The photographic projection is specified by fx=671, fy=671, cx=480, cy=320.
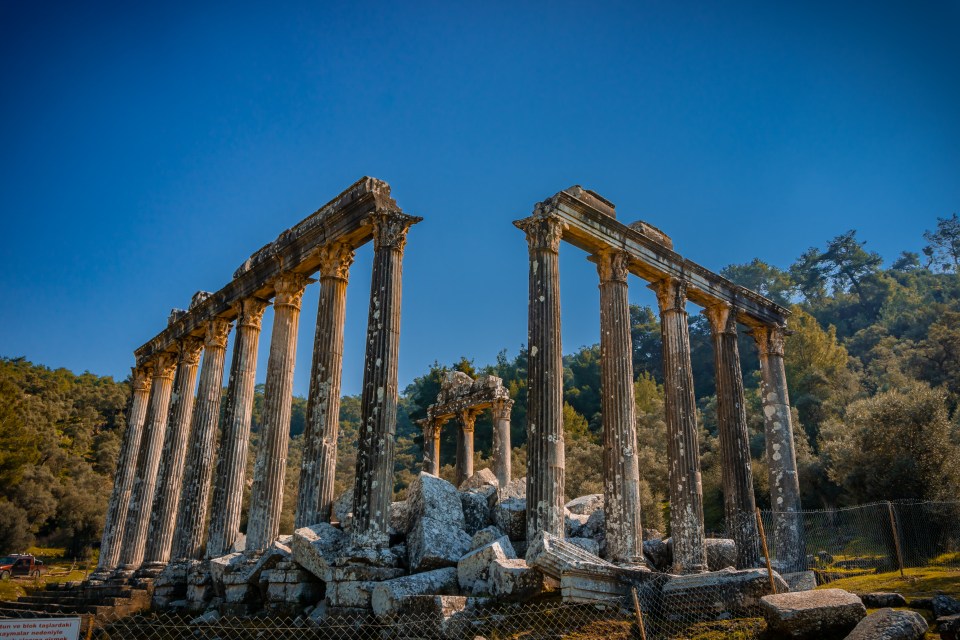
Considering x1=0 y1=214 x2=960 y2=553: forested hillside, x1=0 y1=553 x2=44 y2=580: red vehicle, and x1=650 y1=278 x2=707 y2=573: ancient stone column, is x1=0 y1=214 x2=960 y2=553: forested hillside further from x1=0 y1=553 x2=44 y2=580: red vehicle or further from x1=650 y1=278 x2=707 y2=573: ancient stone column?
x1=650 y1=278 x2=707 y2=573: ancient stone column

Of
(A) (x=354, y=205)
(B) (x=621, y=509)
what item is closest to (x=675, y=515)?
(B) (x=621, y=509)

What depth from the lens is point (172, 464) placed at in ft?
71.1

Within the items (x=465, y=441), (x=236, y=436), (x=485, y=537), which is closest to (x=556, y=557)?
(x=485, y=537)

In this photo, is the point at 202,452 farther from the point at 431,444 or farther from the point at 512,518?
the point at 512,518

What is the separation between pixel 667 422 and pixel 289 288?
1090 cm

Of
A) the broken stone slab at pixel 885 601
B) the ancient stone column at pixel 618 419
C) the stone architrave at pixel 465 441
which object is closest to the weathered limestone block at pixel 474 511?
the ancient stone column at pixel 618 419

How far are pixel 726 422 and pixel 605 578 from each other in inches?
412

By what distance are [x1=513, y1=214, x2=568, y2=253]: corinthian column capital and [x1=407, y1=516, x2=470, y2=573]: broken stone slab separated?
6410 millimetres

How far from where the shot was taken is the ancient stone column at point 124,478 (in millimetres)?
23297

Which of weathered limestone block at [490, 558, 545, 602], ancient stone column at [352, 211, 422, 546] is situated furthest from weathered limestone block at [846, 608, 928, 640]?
ancient stone column at [352, 211, 422, 546]

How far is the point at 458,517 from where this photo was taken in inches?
585

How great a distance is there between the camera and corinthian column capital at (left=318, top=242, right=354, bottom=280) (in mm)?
17031

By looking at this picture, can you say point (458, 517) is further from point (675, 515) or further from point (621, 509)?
point (675, 515)

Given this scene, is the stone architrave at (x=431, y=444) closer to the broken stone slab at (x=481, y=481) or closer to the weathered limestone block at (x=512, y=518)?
the broken stone slab at (x=481, y=481)
